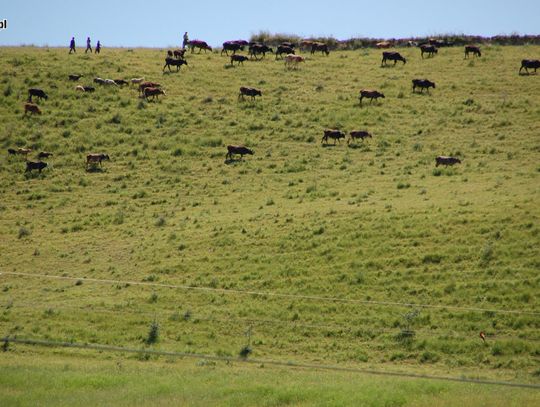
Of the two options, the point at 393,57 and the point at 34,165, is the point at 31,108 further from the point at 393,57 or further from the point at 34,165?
the point at 393,57

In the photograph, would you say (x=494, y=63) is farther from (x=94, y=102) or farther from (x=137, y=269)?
(x=137, y=269)

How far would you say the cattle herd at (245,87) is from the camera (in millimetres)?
46469

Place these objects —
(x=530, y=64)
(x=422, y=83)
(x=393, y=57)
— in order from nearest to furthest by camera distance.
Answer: (x=422, y=83), (x=530, y=64), (x=393, y=57)

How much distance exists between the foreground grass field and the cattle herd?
0.63 m

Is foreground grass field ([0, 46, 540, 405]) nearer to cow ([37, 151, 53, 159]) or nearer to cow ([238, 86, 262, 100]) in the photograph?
cow ([37, 151, 53, 159])

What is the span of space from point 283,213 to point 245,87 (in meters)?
19.9

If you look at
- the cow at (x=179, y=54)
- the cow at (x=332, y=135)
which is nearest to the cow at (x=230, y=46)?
the cow at (x=179, y=54)

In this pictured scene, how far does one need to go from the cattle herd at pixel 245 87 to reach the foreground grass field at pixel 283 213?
2.08 feet

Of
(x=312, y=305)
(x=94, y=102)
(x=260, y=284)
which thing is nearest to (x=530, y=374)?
(x=312, y=305)

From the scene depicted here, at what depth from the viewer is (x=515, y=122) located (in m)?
49.0

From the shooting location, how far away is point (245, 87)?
2197 inches

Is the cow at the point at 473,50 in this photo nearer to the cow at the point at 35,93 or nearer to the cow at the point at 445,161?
the cow at the point at 445,161

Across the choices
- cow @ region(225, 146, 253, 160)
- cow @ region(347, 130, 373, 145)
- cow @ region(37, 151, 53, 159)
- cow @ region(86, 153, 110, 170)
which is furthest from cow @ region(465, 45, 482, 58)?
cow @ region(37, 151, 53, 159)

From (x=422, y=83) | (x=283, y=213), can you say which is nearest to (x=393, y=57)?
(x=422, y=83)
